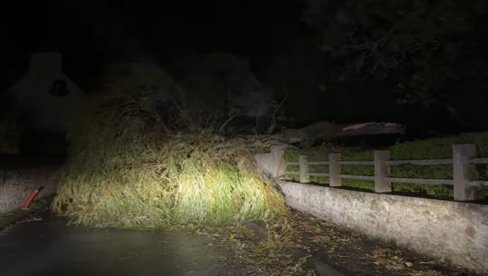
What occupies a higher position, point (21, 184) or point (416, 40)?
point (416, 40)

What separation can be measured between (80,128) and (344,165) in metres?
8.73

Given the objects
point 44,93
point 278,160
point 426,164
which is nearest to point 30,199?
point 278,160

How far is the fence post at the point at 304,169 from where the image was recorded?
14.4m

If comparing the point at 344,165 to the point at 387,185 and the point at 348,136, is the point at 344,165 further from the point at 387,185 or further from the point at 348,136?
the point at 348,136

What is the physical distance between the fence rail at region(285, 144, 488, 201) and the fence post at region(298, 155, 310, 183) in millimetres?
910

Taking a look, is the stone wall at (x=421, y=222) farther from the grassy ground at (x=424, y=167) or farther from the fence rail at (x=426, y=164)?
the grassy ground at (x=424, y=167)

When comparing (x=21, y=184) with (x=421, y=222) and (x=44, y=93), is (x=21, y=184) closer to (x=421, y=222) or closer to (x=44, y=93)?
(x=421, y=222)

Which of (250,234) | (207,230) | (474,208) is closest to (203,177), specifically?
(207,230)

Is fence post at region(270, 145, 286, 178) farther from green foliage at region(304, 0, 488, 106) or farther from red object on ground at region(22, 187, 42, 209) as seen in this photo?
red object on ground at region(22, 187, 42, 209)

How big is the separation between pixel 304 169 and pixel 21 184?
10227 millimetres

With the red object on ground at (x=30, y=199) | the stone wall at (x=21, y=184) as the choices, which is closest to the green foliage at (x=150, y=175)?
the stone wall at (x=21, y=184)

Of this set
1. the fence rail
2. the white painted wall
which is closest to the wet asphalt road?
the fence rail

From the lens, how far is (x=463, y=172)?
7.57 metres

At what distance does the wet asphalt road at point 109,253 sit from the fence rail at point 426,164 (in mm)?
3233
